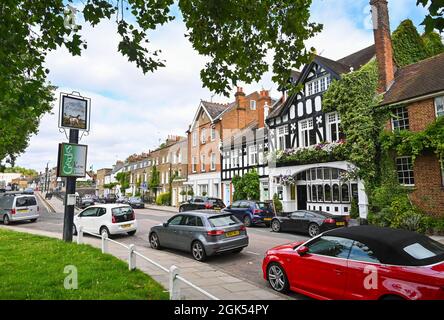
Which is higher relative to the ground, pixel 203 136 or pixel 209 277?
pixel 203 136

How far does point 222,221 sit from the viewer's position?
33.9 feet

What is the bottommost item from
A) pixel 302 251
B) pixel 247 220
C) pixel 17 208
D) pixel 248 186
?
pixel 247 220

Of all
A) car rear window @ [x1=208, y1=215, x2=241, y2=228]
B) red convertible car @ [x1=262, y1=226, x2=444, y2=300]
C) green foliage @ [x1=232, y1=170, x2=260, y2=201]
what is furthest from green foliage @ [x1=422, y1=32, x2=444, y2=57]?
red convertible car @ [x1=262, y1=226, x2=444, y2=300]

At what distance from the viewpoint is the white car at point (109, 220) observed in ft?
47.5

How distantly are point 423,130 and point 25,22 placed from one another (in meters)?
17.2

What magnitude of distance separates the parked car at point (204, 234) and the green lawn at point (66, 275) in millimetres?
2572

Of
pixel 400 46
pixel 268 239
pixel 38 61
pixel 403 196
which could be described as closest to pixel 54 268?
pixel 38 61

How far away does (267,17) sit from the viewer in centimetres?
659

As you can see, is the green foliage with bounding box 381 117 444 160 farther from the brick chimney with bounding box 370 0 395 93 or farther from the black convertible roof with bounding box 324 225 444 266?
the black convertible roof with bounding box 324 225 444 266

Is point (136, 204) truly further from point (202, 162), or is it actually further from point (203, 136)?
point (203, 136)

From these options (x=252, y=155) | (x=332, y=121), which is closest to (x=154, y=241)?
(x=332, y=121)

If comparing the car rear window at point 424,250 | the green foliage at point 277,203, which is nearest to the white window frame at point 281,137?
the green foliage at point 277,203

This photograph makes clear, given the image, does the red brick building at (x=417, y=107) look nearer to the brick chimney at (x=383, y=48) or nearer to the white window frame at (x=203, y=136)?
the brick chimney at (x=383, y=48)

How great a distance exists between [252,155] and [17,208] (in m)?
19.2
